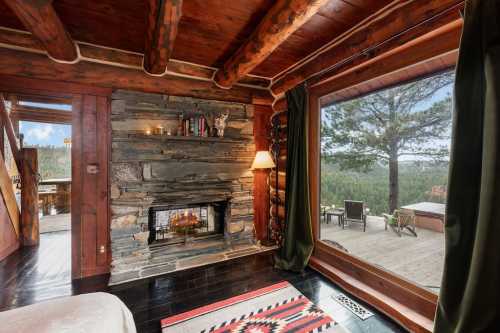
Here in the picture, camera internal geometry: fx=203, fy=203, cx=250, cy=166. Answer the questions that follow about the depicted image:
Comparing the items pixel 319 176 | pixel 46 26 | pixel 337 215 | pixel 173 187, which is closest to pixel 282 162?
pixel 319 176

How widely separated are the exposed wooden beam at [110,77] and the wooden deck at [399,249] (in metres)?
2.48

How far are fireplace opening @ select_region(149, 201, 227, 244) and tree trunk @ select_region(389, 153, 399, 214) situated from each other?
7.39ft

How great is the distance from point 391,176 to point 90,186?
3502mm

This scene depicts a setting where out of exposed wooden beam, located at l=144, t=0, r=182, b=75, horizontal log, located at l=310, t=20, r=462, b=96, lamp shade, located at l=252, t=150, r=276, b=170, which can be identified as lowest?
lamp shade, located at l=252, t=150, r=276, b=170

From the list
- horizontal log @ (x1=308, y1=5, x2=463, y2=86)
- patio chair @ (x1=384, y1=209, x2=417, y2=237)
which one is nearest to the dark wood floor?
patio chair @ (x1=384, y1=209, x2=417, y2=237)

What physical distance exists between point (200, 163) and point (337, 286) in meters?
2.34

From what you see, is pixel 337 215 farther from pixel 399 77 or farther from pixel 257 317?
pixel 399 77

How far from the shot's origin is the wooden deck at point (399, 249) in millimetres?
1812

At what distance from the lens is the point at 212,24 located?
79.0 inches

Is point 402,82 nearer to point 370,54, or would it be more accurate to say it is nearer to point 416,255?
point 370,54

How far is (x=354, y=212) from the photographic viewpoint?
2586mm

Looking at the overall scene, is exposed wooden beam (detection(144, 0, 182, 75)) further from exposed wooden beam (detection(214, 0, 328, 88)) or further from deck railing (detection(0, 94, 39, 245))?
deck railing (detection(0, 94, 39, 245))

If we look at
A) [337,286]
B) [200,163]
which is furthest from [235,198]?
[337,286]

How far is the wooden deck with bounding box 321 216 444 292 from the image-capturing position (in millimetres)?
1812
